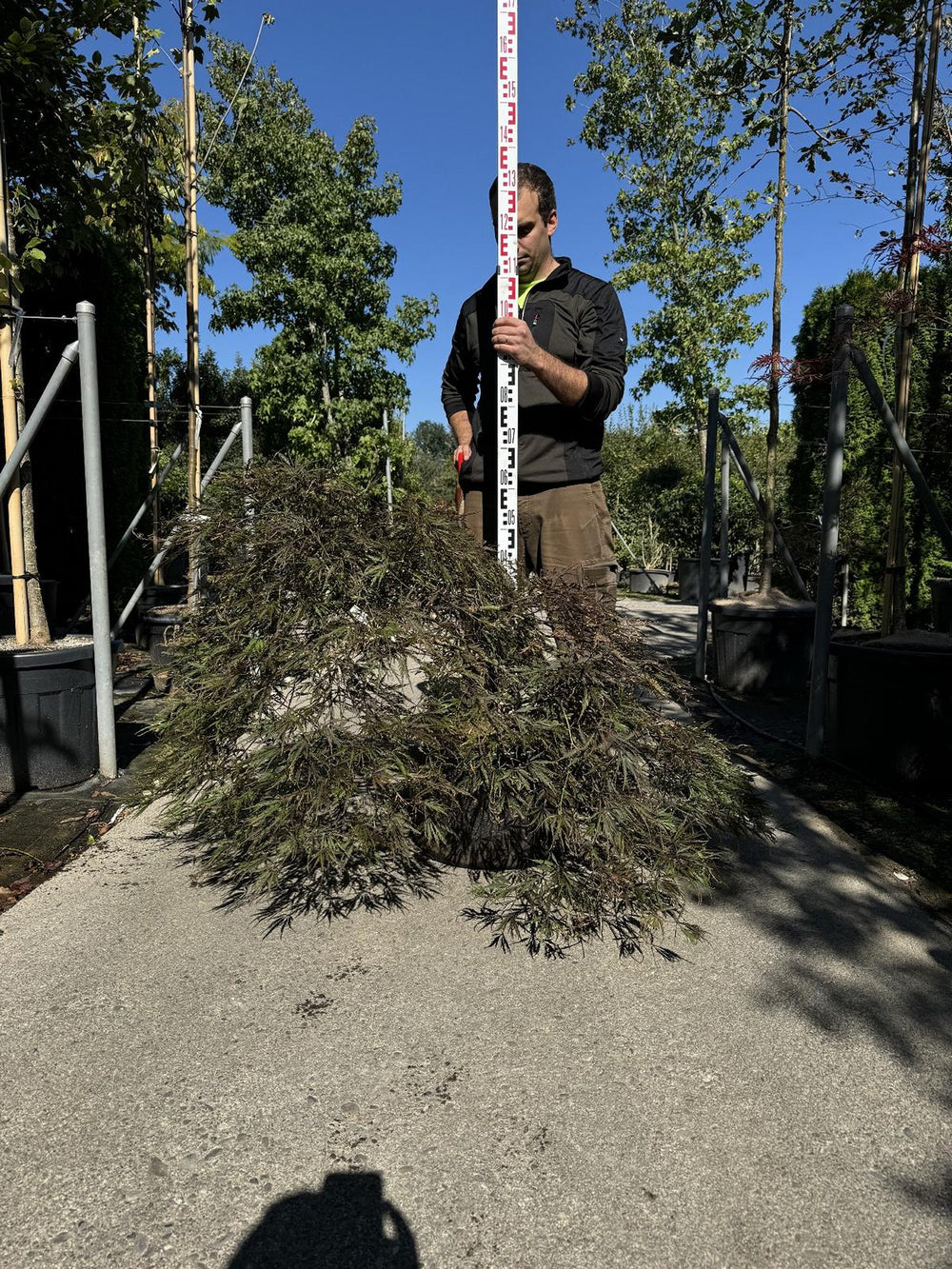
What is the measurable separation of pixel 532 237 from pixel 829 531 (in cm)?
230

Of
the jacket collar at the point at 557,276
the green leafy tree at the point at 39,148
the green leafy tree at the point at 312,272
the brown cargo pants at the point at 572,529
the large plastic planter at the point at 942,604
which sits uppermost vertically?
the green leafy tree at the point at 312,272

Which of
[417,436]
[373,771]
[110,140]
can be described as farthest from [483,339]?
[417,436]

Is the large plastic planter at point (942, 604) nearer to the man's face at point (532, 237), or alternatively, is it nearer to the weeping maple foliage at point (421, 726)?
the man's face at point (532, 237)

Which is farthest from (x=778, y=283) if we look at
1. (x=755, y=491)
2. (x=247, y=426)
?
(x=247, y=426)

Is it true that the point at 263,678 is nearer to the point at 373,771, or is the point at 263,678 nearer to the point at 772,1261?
the point at 373,771

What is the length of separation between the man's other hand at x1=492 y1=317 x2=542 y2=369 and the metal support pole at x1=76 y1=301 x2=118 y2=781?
2.21 meters

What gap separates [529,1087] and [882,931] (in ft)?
4.37

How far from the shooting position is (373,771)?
2.19m

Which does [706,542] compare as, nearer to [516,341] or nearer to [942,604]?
[942,604]

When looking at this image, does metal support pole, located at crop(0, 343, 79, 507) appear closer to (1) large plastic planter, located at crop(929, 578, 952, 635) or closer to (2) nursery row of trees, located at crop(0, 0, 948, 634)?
(2) nursery row of trees, located at crop(0, 0, 948, 634)

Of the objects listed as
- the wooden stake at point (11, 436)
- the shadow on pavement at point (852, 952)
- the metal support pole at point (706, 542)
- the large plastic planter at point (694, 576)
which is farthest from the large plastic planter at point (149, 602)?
the large plastic planter at point (694, 576)

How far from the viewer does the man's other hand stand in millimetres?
2562

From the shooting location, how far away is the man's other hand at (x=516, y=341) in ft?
8.41

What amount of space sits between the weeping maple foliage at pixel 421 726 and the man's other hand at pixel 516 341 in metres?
0.56
